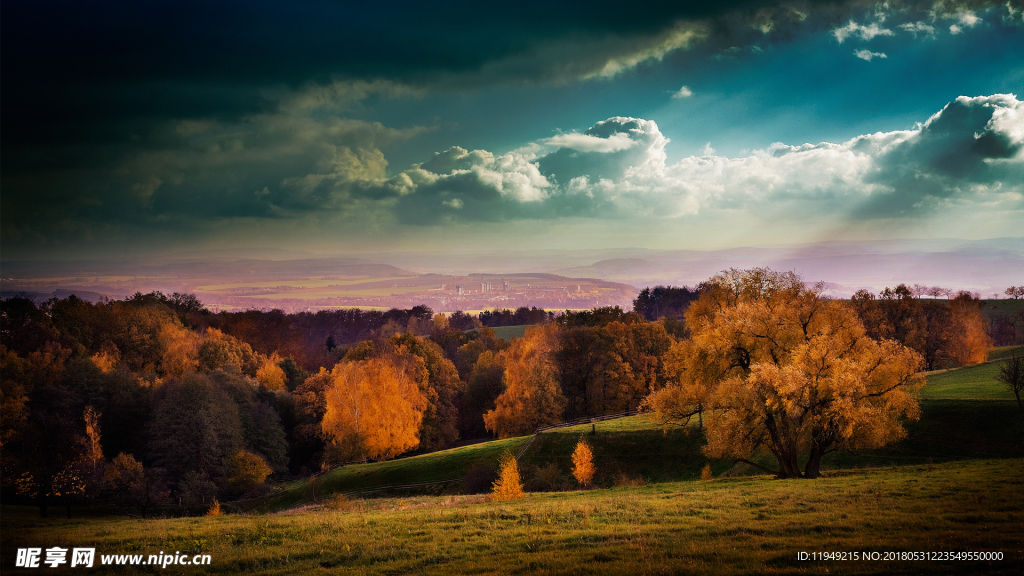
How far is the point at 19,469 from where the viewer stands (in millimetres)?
32469

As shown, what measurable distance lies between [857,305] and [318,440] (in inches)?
2822

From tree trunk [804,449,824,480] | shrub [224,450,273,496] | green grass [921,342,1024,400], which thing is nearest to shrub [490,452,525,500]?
tree trunk [804,449,824,480]

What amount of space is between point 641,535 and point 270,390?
62014 mm

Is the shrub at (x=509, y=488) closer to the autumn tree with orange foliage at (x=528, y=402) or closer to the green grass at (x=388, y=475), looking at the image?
the green grass at (x=388, y=475)

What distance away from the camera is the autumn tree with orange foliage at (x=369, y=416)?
5262 cm

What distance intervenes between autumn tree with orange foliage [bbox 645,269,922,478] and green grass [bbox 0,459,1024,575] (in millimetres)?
4167

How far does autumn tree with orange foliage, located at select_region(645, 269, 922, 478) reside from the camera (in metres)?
23.0

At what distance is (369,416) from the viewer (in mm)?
52719

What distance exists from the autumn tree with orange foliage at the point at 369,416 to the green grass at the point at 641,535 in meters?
33.9

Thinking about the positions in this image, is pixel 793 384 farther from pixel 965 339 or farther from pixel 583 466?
pixel 965 339

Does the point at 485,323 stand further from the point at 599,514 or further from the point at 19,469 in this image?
the point at 599,514

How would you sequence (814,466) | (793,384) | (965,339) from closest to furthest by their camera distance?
(793,384), (814,466), (965,339)

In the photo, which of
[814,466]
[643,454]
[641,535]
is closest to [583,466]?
[643,454]

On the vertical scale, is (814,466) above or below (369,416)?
above
